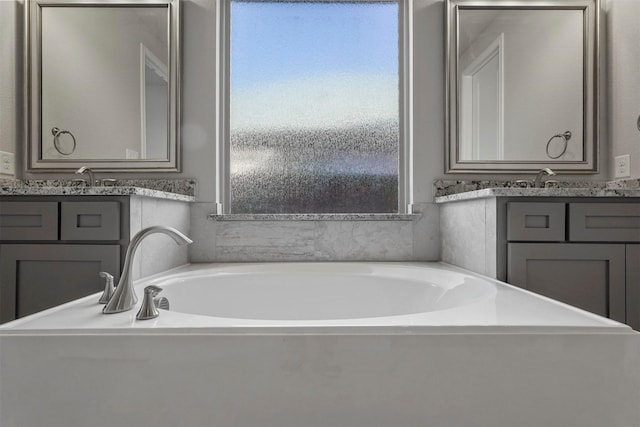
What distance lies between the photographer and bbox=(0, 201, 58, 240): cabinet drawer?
1412mm

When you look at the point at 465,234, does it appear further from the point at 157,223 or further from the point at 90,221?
the point at 90,221

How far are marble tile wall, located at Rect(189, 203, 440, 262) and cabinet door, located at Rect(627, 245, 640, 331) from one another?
803mm

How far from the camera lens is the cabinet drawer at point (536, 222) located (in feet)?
4.52

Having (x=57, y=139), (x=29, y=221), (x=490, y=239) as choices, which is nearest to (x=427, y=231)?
(x=490, y=239)

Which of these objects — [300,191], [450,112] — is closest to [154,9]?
[300,191]

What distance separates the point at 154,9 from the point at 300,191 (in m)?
1.26

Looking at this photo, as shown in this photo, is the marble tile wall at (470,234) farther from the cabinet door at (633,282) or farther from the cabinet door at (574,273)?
the cabinet door at (633,282)

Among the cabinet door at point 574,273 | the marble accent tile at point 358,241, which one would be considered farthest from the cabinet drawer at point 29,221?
the cabinet door at point 574,273

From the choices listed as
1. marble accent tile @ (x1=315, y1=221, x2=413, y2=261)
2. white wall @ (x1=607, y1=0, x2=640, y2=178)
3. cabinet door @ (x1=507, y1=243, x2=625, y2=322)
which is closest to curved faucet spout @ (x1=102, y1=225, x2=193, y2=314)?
marble accent tile @ (x1=315, y1=221, x2=413, y2=261)

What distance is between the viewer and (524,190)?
1.37 meters

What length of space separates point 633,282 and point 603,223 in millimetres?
251

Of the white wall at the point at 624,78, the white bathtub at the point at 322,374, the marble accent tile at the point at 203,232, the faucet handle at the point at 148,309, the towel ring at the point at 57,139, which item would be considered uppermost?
the white wall at the point at 624,78

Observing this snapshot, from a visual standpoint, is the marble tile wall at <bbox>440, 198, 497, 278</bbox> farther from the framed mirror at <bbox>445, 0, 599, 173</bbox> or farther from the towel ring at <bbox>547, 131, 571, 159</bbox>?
the towel ring at <bbox>547, 131, 571, 159</bbox>

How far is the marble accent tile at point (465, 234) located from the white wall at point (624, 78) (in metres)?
0.94
